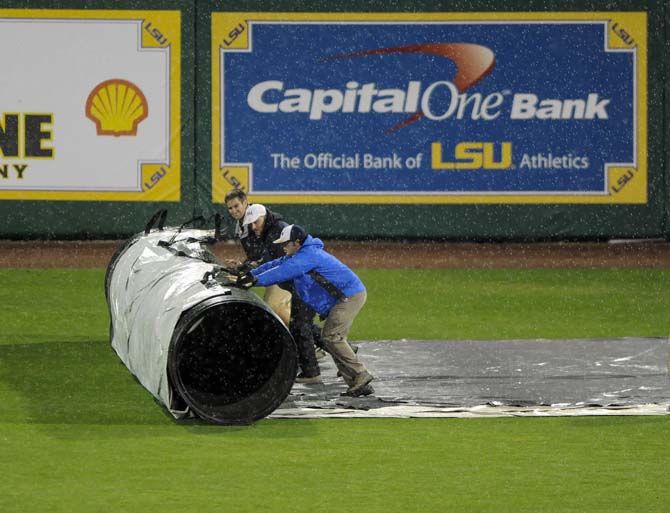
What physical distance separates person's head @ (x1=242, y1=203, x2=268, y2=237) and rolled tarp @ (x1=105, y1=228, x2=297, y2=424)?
44 centimetres

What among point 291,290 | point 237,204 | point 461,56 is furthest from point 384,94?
point 291,290

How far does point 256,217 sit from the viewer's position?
1227cm

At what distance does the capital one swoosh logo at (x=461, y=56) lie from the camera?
21719 millimetres

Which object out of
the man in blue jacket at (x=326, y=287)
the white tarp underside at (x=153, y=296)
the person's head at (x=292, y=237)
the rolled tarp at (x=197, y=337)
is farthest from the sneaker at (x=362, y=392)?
the white tarp underside at (x=153, y=296)

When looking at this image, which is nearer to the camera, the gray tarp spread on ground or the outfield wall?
the gray tarp spread on ground

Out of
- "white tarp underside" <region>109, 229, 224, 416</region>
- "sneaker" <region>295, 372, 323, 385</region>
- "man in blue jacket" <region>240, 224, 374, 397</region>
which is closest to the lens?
"white tarp underside" <region>109, 229, 224, 416</region>

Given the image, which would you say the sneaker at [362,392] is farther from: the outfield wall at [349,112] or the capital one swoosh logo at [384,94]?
the capital one swoosh logo at [384,94]

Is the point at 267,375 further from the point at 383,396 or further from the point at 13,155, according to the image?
the point at 13,155

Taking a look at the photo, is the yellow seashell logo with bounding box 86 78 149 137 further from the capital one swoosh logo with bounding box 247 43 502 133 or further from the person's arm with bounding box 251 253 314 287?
the person's arm with bounding box 251 253 314 287

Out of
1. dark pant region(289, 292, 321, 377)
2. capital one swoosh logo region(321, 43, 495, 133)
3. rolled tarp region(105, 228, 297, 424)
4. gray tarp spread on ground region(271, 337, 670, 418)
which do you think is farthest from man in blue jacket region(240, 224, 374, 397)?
capital one swoosh logo region(321, 43, 495, 133)

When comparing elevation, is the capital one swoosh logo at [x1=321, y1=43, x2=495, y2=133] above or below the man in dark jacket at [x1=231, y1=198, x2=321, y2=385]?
above

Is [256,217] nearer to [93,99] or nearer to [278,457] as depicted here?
[278,457]

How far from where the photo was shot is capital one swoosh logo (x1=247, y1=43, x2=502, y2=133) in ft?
71.1

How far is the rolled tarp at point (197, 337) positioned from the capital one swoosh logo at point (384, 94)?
29.4 ft
